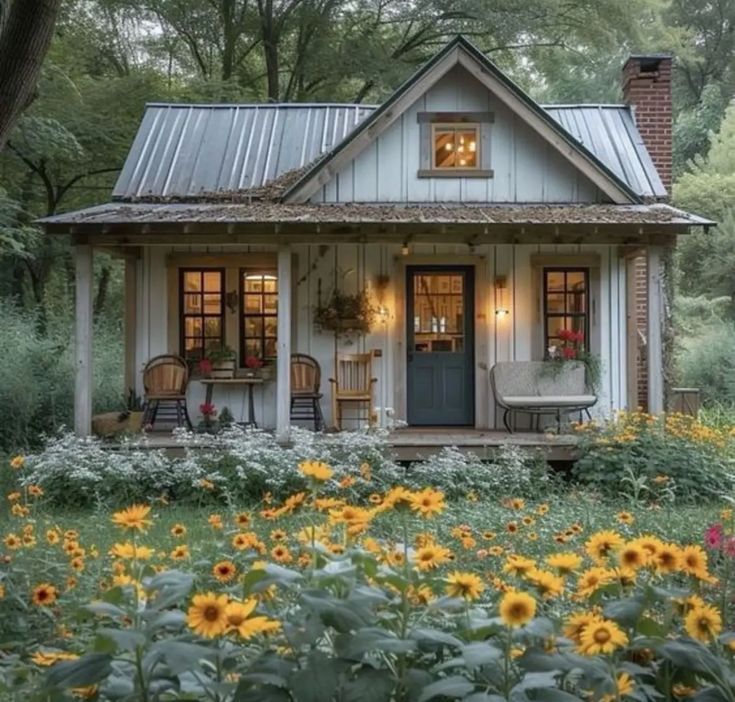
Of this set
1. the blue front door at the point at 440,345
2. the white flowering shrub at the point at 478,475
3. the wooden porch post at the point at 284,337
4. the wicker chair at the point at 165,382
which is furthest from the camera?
the blue front door at the point at 440,345

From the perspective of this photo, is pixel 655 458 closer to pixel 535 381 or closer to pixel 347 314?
pixel 535 381

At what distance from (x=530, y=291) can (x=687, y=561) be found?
29.3ft

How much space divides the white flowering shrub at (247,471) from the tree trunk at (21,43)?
4531 mm

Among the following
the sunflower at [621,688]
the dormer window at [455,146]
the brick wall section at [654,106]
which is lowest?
the sunflower at [621,688]

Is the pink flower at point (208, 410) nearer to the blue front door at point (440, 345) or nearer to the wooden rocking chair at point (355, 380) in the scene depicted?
the wooden rocking chair at point (355, 380)

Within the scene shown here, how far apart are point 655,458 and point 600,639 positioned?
729cm

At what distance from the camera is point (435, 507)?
2.23 meters

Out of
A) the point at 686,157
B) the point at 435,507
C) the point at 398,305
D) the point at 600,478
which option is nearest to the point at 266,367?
the point at 398,305

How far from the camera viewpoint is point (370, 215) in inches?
356

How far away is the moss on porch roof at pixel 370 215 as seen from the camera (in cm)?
878

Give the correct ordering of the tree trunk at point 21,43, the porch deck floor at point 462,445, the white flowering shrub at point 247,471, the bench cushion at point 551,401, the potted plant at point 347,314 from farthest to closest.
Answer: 1. the potted plant at point 347,314
2. the bench cushion at point 551,401
3. the porch deck floor at point 462,445
4. the white flowering shrub at point 247,471
5. the tree trunk at point 21,43

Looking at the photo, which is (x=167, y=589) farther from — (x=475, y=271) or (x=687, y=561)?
(x=475, y=271)

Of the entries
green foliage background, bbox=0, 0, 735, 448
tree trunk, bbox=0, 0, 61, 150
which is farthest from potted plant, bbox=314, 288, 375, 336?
tree trunk, bbox=0, 0, 61, 150

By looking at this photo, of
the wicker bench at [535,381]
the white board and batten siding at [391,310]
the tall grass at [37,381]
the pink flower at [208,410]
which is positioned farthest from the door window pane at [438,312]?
the tall grass at [37,381]
